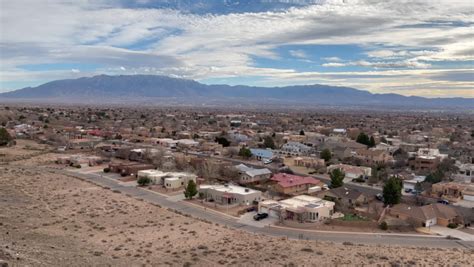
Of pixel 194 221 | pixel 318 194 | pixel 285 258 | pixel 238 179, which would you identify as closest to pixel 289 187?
pixel 318 194

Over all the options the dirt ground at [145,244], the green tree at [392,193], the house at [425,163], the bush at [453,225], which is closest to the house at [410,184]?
the house at [425,163]

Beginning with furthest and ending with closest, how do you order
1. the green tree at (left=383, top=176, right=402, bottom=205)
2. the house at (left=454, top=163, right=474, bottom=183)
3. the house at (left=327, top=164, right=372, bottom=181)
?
the house at (left=327, top=164, right=372, bottom=181), the house at (left=454, top=163, right=474, bottom=183), the green tree at (left=383, top=176, right=402, bottom=205)

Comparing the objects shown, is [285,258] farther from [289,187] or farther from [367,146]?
[367,146]

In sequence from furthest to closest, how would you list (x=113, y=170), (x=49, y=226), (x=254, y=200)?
1. (x=113, y=170)
2. (x=254, y=200)
3. (x=49, y=226)

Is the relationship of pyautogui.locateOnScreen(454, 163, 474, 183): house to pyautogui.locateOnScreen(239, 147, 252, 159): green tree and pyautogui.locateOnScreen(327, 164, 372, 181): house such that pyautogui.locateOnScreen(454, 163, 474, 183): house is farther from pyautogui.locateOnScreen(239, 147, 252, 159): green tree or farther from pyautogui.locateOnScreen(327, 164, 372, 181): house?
pyautogui.locateOnScreen(239, 147, 252, 159): green tree

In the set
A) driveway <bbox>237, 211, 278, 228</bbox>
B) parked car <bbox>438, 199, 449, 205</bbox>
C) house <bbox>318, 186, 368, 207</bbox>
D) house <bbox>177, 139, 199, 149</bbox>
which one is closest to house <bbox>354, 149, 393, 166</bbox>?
parked car <bbox>438, 199, 449, 205</bbox>

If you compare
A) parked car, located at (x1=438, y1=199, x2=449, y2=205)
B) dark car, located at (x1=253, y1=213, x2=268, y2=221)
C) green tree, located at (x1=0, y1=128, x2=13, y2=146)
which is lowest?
parked car, located at (x1=438, y1=199, x2=449, y2=205)

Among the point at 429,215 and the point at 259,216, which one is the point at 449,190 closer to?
the point at 429,215
